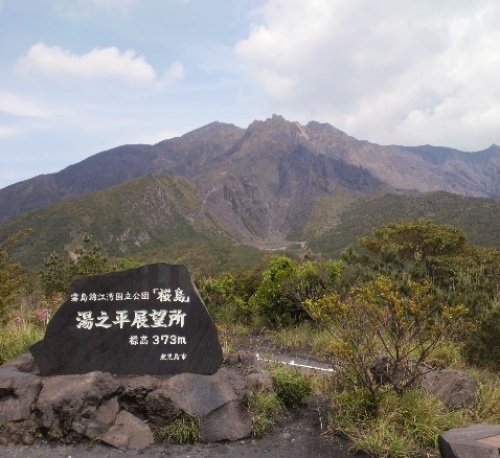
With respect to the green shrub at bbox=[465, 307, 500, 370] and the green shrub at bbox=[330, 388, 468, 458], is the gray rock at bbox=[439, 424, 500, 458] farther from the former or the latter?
the green shrub at bbox=[465, 307, 500, 370]

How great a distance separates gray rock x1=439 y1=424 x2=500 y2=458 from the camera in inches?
157

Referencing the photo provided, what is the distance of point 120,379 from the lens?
6109 mm

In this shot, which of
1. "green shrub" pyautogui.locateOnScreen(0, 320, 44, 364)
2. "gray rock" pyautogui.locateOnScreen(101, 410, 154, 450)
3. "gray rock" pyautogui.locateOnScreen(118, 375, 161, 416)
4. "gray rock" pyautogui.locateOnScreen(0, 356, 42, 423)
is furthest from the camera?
"green shrub" pyautogui.locateOnScreen(0, 320, 44, 364)

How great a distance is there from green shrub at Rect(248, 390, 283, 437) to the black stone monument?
0.69 meters

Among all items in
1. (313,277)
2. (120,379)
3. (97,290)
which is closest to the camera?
(120,379)

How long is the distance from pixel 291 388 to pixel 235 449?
3.87ft

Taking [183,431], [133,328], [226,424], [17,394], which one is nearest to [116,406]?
[183,431]

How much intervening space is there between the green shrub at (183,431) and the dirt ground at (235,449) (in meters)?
0.09

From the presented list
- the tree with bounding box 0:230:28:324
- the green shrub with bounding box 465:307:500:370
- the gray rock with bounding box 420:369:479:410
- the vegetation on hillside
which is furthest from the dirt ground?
the tree with bounding box 0:230:28:324

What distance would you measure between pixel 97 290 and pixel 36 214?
6009 inches

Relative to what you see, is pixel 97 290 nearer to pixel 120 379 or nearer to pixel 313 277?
pixel 120 379

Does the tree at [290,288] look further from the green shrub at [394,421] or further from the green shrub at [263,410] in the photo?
the green shrub at [394,421]

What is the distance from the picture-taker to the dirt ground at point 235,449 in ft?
16.7

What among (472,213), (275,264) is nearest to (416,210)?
(472,213)
